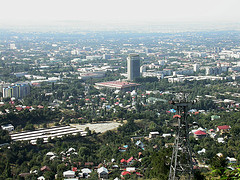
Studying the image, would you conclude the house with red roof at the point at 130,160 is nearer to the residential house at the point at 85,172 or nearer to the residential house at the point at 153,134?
the residential house at the point at 85,172

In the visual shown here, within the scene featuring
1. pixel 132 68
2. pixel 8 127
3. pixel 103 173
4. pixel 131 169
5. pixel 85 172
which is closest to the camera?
pixel 103 173

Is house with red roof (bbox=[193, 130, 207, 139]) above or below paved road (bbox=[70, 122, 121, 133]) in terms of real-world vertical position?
above

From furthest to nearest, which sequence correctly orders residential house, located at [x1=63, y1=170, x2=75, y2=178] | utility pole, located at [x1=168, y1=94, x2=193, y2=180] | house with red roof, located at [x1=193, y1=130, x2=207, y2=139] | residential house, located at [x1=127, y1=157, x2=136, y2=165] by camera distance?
house with red roof, located at [x1=193, y1=130, x2=207, y2=139], residential house, located at [x1=127, y1=157, x2=136, y2=165], residential house, located at [x1=63, y1=170, x2=75, y2=178], utility pole, located at [x1=168, y1=94, x2=193, y2=180]

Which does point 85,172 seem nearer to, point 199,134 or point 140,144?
point 140,144

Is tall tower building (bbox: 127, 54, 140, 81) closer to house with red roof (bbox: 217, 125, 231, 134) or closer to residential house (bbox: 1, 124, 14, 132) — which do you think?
house with red roof (bbox: 217, 125, 231, 134)

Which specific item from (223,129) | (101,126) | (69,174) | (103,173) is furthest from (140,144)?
(69,174)

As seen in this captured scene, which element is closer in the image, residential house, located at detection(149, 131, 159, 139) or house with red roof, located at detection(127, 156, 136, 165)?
house with red roof, located at detection(127, 156, 136, 165)

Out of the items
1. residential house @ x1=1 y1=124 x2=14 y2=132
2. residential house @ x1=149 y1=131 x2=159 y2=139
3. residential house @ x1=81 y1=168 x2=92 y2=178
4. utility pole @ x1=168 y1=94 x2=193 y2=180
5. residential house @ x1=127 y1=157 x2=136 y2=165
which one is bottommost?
residential house @ x1=81 y1=168 x2=92 y2=178

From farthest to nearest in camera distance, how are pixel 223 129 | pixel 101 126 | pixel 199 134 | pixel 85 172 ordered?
1. pixel 101 126
2. pixel 223 129
3. pixel 199 134
4. pixel 85 172

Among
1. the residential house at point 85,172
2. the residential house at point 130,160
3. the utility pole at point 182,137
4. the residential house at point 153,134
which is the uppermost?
the utility pole at point 182,137

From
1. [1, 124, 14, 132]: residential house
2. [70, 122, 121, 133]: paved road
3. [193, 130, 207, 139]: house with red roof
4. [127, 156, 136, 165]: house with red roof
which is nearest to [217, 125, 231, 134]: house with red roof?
[193, 130, 207, 139]: house with red roof

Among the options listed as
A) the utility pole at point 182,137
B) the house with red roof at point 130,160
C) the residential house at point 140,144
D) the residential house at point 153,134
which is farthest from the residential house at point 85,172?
the utility pole at point 182,137

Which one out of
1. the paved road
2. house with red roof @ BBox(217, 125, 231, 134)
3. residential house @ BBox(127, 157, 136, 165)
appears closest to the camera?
residential house @ BBox(127, 157, 136, 165)
